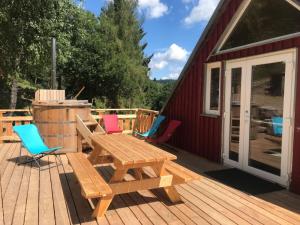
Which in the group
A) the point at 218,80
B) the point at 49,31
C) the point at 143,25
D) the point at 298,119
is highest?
the point at 143,25

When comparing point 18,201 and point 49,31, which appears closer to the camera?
point 18,201

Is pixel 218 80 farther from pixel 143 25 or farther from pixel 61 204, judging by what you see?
pixel 143 25

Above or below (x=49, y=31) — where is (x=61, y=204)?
below

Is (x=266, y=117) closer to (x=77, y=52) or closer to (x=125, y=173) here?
(x=125, y=173)

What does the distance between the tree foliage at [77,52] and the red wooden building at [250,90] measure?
6.25 meters

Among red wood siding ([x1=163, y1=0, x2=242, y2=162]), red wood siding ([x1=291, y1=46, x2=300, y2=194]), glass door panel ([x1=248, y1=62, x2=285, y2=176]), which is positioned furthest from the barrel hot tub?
red wood siding ([x1=291, y1=46, x2=300, y2=194])

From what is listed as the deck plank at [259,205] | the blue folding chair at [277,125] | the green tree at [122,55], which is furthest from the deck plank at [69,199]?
the green tree at [122,55]

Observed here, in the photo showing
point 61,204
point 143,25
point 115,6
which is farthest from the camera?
point 143,25

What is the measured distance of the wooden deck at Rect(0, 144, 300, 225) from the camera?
10.4 ft

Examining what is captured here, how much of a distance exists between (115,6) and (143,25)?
2920 mm

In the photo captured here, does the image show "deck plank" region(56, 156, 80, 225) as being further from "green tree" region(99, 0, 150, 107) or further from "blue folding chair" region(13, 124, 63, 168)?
"green tree" region(99, 0, 150, 107)

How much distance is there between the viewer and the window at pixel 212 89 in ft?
19.0

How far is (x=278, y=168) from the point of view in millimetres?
4332

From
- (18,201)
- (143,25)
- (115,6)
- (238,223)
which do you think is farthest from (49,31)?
(143,25)
